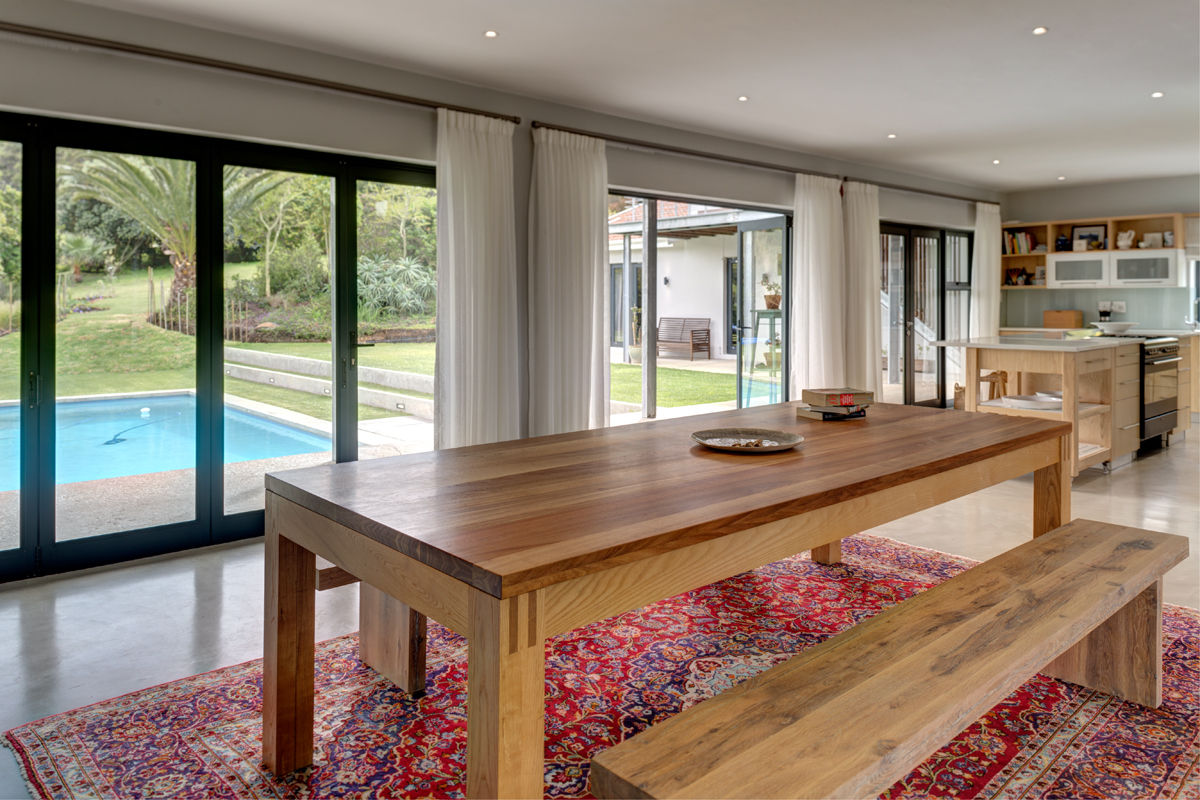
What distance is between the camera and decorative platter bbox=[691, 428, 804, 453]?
90.7 inches

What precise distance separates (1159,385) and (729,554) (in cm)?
600

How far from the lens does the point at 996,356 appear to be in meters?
5.46

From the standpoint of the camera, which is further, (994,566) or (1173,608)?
(1173,608)

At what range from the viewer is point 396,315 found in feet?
14.9

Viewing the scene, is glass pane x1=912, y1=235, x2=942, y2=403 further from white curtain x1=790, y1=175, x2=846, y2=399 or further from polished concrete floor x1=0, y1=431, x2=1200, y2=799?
polished concrete floor x1=0, y1=431, x2=1200, y2=799

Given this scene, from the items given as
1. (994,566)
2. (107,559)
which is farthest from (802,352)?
(107,559)

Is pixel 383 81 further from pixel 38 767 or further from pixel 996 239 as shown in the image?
pixel 996 239

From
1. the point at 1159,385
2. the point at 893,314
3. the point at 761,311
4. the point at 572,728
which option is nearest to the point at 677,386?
the point at 893,314

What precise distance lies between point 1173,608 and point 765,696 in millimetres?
2369

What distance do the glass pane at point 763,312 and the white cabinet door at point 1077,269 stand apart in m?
3.81

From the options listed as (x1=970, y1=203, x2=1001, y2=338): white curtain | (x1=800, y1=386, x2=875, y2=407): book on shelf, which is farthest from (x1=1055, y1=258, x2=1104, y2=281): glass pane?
(x1=800, y1=386, x2=875, y2=407): book on shelf

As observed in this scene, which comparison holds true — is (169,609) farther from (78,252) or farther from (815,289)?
(815,289)

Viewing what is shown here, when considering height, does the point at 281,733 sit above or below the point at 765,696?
below

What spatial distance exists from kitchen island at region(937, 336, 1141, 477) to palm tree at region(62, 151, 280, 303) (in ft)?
15.2
